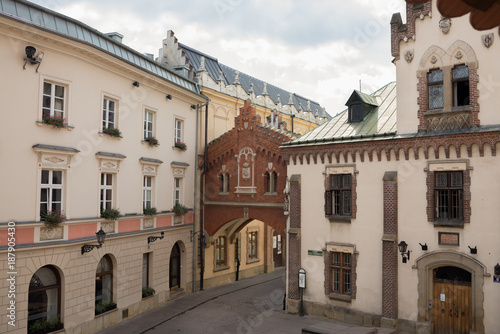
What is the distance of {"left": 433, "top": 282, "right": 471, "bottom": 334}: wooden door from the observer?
1686 centimetres

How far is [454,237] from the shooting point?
677 inches

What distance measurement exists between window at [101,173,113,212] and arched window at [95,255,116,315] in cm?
239

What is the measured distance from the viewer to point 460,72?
1769cm

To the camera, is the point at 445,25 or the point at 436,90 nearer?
the point at 445,25

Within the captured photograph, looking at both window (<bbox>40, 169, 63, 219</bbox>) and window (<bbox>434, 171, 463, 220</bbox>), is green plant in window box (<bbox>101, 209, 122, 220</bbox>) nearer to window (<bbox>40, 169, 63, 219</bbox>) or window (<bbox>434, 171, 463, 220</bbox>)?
window (<bbox>40, 169, 63, 219</bbox>)

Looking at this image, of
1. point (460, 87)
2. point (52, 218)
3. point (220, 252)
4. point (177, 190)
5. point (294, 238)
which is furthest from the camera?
point (220, 252)

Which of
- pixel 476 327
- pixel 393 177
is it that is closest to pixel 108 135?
pixel 393 177

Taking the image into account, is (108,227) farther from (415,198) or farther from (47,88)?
(415,198)

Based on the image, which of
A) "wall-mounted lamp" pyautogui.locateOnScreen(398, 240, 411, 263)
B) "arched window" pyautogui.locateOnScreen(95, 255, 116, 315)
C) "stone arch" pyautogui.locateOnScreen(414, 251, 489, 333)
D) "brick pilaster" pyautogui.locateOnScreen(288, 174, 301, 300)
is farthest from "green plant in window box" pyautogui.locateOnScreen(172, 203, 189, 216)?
"stone arch" pyautogui.locateOnScreen(414, 251, 489, 333)

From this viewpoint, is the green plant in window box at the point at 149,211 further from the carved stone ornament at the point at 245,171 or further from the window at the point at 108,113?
the carved stone ornament at the point at 245,171

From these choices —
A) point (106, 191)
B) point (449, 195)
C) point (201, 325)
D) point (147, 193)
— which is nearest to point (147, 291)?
point (201, 325)

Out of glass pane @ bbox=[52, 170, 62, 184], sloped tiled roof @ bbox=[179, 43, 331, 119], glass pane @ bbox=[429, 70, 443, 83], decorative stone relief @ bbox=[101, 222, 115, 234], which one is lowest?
decorative stone relief @ bbox=[101, 222, 115, 234]

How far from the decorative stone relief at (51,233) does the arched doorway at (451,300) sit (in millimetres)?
15245

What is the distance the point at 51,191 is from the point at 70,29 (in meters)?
6.83
